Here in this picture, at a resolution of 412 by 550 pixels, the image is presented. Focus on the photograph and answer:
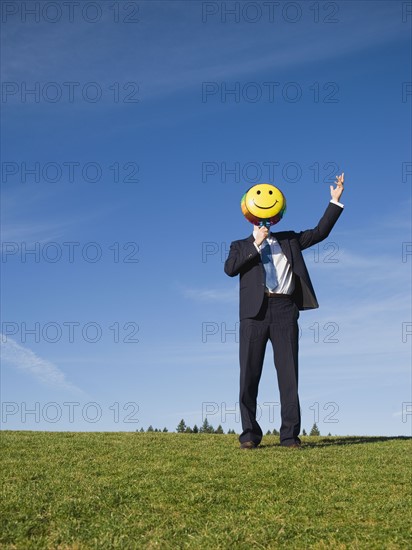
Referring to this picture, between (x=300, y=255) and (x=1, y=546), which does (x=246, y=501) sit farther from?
(x=300, y=255)

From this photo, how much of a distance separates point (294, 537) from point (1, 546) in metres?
2.58

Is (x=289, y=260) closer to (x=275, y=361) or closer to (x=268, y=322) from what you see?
(x=268, y=322)

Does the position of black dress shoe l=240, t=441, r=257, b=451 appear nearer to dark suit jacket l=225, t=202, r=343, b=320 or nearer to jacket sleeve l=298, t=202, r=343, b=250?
dark suit jacket l=225, t=202, r=343, b=320

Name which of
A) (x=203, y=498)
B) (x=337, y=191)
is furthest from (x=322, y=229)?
(x=203, y=498)

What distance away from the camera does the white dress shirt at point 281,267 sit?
34.6ft

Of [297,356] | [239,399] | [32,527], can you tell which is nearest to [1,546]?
[32,527]

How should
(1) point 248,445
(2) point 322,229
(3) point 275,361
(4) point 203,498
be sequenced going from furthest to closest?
(2) point 322,229
(3) point 275,361
(1) point 248,445
(4) point 203,498

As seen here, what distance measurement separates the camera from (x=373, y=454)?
9.82 meters

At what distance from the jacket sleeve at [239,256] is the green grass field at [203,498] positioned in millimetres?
2956

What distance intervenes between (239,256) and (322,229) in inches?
65.5

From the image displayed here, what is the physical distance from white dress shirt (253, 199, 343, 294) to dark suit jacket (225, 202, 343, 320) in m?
0.07

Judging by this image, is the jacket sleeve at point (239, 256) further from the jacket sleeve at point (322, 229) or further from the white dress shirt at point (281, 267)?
the jacket sleeve at point (322, 229)

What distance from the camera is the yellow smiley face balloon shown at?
10602mm

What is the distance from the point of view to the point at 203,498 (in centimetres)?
662
